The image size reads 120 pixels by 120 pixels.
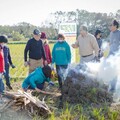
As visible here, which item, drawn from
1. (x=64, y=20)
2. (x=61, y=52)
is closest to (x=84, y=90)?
(x=61, y=52)

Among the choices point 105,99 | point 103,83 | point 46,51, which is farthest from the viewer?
point 46,51

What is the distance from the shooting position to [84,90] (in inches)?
250

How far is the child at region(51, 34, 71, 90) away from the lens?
7621 millimetres

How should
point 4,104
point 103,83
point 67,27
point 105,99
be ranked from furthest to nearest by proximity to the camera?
1. point 67,27
2. point 103,83
3. point 105,99
4. point 4,104

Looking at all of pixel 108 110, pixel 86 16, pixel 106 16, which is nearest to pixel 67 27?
pixel 108 110

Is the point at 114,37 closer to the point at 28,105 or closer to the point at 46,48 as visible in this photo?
the point at 46,48

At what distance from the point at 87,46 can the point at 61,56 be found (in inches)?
28.4

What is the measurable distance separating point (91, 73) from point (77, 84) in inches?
22.6

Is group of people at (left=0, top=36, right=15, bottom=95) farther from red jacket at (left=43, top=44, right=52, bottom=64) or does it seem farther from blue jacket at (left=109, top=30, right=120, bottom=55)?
blue jacket at (left=109, top=30, right=120, bottom=55)

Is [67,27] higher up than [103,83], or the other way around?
[67,27]

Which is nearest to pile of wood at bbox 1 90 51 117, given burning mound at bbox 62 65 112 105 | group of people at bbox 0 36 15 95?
burning mound at bbox 62 65 112 105

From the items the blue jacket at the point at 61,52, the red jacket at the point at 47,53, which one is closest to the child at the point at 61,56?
the blue jacket at the point at 61,52

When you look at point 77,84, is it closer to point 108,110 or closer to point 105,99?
point 105,99

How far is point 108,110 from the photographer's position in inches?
219
